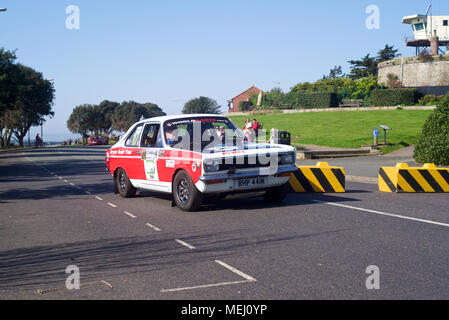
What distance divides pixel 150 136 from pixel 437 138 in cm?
1201

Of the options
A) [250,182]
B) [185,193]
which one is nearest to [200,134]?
[185,193]

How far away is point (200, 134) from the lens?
10000 mm

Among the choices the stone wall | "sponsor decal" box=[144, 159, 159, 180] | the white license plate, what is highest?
the stone wall

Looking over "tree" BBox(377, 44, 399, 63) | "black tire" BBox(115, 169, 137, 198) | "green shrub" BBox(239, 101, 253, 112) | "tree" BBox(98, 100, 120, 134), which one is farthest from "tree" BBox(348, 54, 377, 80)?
"black tire" BBox(115, 169, 137, 198)

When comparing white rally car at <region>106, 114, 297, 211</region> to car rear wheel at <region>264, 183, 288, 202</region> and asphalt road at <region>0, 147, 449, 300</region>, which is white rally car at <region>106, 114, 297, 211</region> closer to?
car rear wheel at <region>264, 183, 288, 202</region>


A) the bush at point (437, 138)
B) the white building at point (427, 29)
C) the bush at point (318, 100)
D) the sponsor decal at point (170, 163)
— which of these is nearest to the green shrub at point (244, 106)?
the bush at point (318, 100)

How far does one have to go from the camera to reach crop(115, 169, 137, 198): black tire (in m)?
11.4

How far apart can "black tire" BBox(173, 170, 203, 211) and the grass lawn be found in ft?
67.2

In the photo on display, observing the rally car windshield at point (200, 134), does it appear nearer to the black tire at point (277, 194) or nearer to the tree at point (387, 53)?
the black tire at point (277, 194)

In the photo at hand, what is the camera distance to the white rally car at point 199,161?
28.5 feet

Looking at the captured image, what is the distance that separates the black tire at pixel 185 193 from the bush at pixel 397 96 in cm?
4625

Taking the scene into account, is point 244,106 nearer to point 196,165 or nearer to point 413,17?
point 413,17

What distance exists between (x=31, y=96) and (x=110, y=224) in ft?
192
